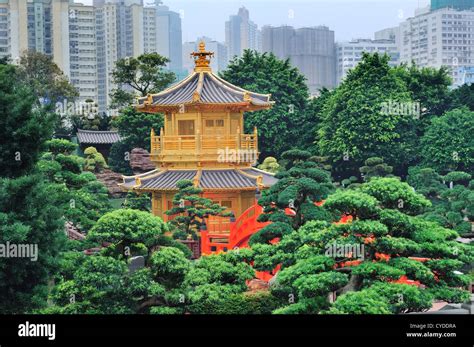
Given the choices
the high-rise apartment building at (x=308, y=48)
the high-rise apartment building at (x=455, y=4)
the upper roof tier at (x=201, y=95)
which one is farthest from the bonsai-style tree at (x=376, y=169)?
the high-rise apartment building at (x=455, y=4)

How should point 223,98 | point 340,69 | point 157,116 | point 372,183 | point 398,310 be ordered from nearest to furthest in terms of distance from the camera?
point 398,310 < point 372,183 < point 223,98 < point 157,116 < point 340,69

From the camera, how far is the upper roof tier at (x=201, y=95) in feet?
65.5

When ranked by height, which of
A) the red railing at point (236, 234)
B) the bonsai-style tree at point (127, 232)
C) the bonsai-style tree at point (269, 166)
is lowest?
the red railing at point (236, 234)

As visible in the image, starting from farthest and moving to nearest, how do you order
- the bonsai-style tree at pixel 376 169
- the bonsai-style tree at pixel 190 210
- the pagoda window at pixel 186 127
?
the bonsai-style tree at pixel 376 169 < the pagoda window at pixel 186 127 < the bonsai-style tree at pixel 190 210

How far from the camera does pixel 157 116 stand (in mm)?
25234

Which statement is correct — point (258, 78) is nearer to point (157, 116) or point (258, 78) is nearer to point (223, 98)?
point (157, 116)

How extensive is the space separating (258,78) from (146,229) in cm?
1748

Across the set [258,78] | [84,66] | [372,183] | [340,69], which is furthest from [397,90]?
[372,183]

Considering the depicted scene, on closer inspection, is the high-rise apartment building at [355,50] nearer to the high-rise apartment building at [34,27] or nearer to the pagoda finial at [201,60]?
the pagoda finial at [201,60]

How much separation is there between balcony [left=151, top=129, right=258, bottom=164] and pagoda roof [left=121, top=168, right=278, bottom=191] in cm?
27

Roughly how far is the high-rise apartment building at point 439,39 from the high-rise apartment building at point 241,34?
445 centimetres

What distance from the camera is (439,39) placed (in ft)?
82.7

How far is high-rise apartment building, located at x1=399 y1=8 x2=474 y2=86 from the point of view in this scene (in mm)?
23328

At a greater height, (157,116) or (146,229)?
(157,116)
